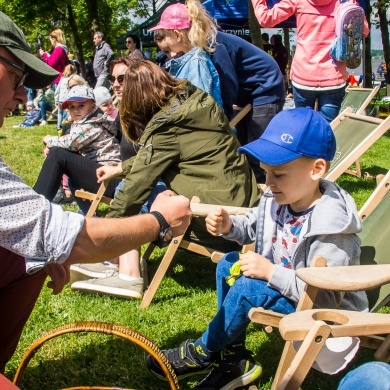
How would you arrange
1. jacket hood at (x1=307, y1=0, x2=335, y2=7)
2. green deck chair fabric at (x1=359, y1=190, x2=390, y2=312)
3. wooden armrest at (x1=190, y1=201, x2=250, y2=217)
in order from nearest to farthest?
wooden armrest at (x1=190, y1=201, x2=250, y2=217) → green deck chair fabric at (x1=359, y1=190, x2=390, y2=312) → jacket hood at (x1=307, y1=0, x2=335, y2=7)

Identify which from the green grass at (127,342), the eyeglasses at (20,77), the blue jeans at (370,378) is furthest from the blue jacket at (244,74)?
the blue jeans at (370,378)

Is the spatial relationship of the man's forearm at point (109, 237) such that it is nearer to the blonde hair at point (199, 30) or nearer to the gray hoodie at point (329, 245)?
the gray hoodie at point (329, 245)

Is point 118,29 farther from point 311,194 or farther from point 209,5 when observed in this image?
point 311,194

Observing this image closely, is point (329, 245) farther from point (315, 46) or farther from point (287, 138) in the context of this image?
point (315, 46)

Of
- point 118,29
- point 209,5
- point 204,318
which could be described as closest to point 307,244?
point 204,318

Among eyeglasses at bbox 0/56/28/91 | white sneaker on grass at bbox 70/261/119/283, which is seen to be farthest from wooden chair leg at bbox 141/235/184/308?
eyeglasses at bbox 0/56/28/91

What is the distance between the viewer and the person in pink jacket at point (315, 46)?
464 centimetres

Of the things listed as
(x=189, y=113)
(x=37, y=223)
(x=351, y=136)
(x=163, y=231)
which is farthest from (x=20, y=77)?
(x=351, y=136)

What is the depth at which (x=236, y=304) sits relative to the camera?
229 centimetres

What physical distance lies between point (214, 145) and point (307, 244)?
1.15m

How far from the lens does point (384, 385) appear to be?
1.29 metres

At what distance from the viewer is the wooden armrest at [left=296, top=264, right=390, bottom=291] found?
1.72 metres

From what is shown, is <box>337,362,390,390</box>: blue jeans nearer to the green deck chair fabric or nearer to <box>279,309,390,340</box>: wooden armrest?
<box>279,309,390,340</box>: wooden armrest

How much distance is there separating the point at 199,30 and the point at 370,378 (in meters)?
3.01
